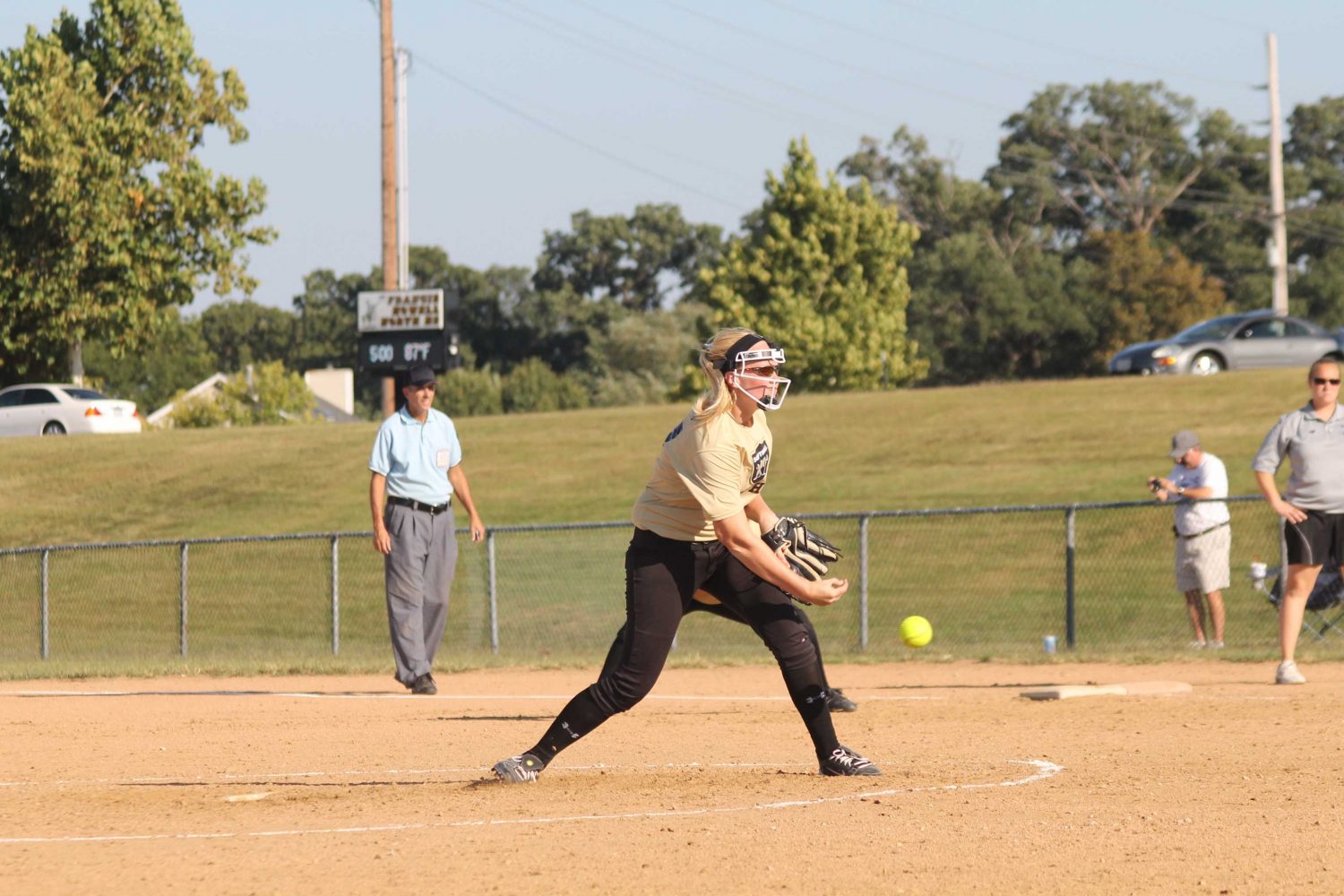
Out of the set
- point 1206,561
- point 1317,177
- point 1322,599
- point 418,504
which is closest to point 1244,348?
point 1206,561

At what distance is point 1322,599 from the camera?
14.6m

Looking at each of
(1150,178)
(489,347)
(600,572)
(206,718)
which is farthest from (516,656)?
(489,347)

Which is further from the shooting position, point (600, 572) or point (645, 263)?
point (645, 263)

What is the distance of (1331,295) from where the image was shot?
80.6 metres

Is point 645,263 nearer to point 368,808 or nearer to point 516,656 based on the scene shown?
point 516,656

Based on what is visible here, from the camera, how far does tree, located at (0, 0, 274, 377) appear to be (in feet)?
137

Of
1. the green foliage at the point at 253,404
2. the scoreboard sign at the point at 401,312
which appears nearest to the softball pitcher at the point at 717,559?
the scoreboard sign at the point at 401,312

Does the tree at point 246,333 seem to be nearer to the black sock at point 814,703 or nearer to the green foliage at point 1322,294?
the green foliage at point 1322,294

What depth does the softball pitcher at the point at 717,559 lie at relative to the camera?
7.16 meters

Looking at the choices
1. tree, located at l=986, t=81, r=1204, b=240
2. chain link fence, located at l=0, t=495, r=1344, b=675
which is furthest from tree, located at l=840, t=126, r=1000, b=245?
chain link fence, located at l=0, t=495, r=1344, b=675

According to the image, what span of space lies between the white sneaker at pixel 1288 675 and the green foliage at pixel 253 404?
187ft

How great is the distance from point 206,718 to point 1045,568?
45.6 feet

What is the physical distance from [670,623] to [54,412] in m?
38.3

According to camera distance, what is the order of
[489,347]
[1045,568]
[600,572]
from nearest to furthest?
[600,572]
[1045,568]
[489,347]
